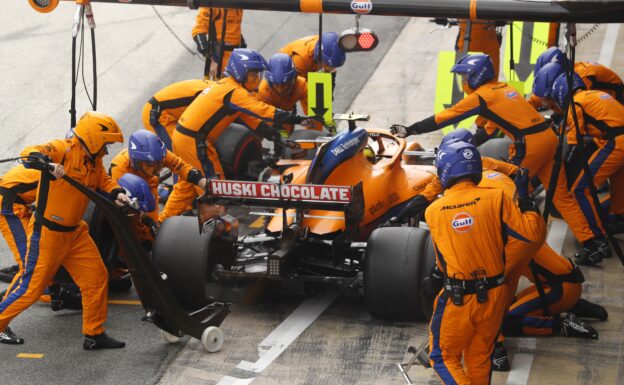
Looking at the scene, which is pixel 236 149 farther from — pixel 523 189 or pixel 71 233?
pixel 523 189

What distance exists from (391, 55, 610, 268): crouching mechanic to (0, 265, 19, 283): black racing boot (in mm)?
4094

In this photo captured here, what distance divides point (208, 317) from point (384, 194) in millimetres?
2162

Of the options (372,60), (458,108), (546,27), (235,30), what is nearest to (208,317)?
(458,108)

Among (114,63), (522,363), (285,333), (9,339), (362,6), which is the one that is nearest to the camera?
(522,363)

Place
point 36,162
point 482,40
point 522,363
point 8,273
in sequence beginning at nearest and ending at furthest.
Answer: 1. point 36,162
2. point 522,363
3. point 8,273
4. point 482,40

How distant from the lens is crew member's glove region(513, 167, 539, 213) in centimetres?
782

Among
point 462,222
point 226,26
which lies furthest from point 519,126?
point 226,26

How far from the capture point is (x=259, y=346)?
9.37m

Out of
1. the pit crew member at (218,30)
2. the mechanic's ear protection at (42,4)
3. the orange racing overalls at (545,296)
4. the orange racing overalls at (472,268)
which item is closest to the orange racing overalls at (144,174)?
the mechanic's ear protection at (42,4)

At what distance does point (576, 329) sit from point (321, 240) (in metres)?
2.29

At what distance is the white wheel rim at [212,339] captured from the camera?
9195 millimetres

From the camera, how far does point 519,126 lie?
37.0 ft

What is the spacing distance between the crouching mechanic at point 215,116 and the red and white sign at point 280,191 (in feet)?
7.17

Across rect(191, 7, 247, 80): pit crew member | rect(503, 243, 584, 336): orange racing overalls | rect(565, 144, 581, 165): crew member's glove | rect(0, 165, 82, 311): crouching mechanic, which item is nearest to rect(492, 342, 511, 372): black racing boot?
rect(503, 243, 584, 336): orange racing overalls
